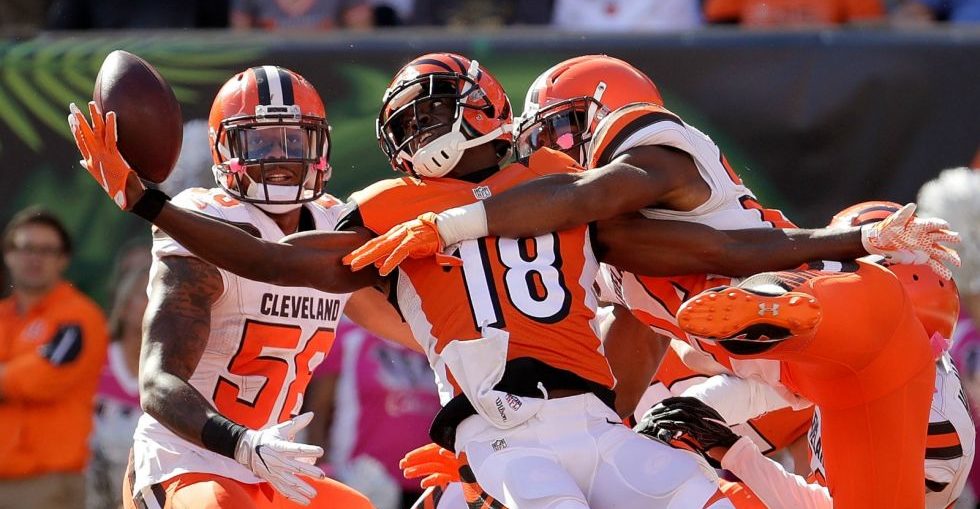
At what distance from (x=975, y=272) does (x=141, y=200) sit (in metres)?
3.53

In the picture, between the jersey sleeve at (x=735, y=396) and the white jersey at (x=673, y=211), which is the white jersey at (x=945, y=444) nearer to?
the jersey sleeve at (x=735, y=396)

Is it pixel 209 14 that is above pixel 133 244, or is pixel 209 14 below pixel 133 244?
above

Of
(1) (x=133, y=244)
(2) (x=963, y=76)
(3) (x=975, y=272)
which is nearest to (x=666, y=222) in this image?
(3) (x=975, y=272)

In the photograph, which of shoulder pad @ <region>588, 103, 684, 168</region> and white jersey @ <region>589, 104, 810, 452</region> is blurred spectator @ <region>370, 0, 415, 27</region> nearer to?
white jersey @ <region>589, 104, 810, 452</region>

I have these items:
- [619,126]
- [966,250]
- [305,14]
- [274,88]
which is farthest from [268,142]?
[305,14]

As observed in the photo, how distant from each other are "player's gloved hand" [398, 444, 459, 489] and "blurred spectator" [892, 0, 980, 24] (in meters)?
4.02

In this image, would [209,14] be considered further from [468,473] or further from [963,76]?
[468,473]

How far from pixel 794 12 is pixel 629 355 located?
120 inches

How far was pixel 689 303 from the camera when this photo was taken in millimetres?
3623

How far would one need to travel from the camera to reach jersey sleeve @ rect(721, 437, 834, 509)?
14.3 ft

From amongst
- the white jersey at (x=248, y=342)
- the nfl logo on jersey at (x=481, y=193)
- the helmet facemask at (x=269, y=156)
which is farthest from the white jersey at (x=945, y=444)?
the helmet facemask at (x=269, y=156)

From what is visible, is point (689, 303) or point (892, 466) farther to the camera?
point (892, 466)

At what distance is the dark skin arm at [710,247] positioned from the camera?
400 centimetres

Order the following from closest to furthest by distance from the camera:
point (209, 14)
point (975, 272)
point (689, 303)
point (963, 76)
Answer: point (689, 303), point (975, 272), point (963, 76), point (209, 14)
